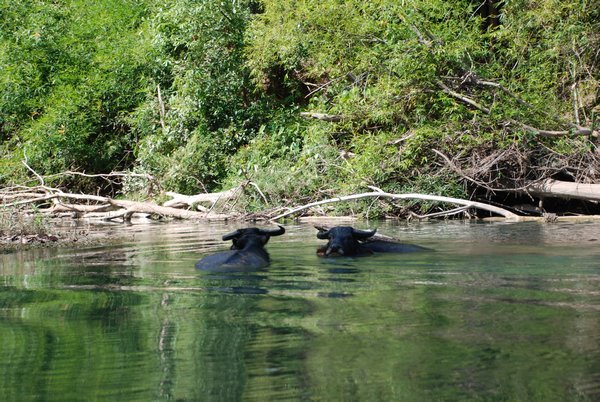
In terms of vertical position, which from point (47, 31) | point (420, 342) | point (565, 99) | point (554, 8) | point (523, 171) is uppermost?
point (47, 31)

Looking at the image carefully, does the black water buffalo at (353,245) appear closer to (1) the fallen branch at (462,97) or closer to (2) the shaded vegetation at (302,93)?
(2) the shaded vegetation at (302,93)

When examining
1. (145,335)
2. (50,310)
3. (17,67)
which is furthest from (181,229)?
(17,67)

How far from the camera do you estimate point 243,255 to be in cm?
932

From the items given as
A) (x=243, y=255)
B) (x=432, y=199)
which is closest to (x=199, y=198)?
(x=432, y=199)

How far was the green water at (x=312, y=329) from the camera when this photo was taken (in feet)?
13.9

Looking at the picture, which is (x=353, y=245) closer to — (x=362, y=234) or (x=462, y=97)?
(x=362, y=234)

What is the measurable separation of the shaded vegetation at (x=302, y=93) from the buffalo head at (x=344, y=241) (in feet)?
22.7

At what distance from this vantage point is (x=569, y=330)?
208 inches

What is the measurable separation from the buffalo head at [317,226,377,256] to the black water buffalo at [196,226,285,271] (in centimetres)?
68

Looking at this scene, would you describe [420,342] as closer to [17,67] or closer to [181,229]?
[181,229]

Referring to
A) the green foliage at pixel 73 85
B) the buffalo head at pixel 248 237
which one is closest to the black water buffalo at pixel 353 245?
the buffalo head at pixel 248 237

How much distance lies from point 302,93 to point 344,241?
1535cm

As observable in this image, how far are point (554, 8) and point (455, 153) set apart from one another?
131 inches

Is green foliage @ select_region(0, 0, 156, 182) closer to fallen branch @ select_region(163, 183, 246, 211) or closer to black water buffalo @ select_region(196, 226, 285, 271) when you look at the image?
fallen branch @ select_region(163, 183, 246, 211)
